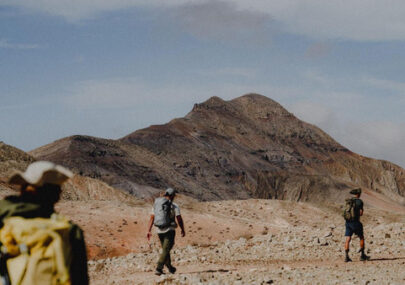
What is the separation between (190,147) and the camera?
281ft

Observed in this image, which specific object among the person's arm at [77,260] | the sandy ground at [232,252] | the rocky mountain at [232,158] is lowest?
the sandy ground at [232,252]

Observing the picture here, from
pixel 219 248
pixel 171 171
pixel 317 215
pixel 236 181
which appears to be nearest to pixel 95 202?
pixel 219 248

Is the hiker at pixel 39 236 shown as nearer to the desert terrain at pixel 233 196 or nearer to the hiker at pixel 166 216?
the desert terrain at pixel 233 196

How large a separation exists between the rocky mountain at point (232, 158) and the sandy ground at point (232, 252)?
106 feet

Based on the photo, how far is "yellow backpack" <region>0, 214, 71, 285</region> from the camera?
366 centimetres

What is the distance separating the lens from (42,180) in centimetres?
376

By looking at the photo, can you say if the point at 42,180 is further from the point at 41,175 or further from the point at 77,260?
the point at 77,260

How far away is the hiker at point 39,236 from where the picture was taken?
3.66m

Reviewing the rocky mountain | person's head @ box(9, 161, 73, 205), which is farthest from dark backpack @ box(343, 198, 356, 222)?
the rocky mountain

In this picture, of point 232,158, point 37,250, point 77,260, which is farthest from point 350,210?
point 232,158

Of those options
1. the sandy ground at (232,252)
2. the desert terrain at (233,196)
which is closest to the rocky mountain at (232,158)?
the desert terrain at (233,196)

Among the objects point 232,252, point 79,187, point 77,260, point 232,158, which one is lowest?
point 232,252

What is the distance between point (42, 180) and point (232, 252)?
14536 mm

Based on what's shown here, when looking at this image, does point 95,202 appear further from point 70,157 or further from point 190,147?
point 190,147
